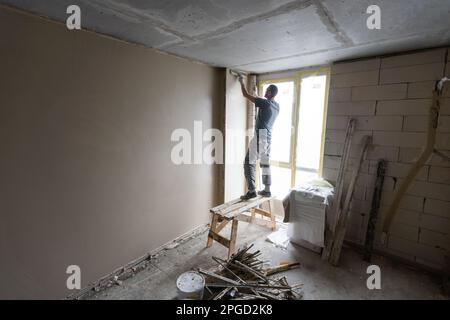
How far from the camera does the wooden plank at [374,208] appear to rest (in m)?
2.69

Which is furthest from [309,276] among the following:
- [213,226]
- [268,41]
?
[268,41]

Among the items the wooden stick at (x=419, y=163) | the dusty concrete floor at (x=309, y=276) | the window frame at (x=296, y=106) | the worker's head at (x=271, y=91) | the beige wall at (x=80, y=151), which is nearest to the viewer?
the beige wall at (x=80, y=151)

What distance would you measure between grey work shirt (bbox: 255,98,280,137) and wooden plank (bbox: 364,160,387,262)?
1404 millimetres

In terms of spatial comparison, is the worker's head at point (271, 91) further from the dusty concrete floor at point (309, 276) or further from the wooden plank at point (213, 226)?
the dusty concrete floor at point (309, 276)

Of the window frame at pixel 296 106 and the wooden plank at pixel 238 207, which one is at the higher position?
the window frame at pixel 296 106

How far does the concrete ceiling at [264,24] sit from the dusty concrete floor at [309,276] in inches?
94.3

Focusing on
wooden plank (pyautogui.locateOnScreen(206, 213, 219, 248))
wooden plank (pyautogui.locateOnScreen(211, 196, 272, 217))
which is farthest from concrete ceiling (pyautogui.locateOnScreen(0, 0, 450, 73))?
wooden plank (pyautogui.locateOnScreen(206, 213, 219, 248))

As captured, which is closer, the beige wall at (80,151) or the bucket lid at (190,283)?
the beige wall at (80,151)

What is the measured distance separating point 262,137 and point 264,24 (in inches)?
62.0

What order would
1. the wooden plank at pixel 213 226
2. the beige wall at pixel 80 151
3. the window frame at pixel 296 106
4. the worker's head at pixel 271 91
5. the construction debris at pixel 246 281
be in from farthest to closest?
the window frame at pixel 296 106
the worker's head at pixel 271 91
the wooden plank at pixel 213 226
the construction debris at pixel 246 281
the beige wall at pixel 80 151

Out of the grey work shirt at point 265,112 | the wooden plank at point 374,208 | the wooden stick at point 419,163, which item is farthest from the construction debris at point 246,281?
the grey work shirt at point 265,112

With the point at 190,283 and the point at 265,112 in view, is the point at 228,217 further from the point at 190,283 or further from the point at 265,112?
the point at 265,112
